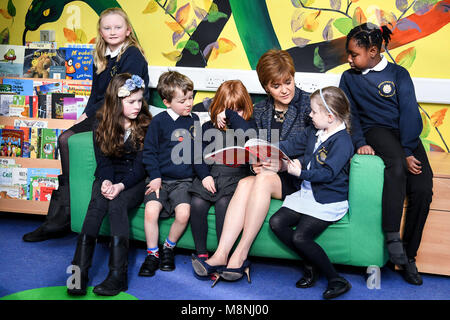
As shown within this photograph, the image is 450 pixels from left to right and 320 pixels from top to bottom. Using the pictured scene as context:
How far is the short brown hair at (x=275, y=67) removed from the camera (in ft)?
7.07

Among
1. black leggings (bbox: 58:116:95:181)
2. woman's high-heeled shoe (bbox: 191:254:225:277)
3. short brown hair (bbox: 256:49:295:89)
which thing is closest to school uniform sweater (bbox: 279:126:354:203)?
short brown hair (bbox: 256:49:295:89)

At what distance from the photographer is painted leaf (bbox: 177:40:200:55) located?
281cm

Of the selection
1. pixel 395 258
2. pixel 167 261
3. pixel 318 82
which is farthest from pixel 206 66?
pixel 395 258

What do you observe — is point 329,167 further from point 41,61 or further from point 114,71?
point 41,61

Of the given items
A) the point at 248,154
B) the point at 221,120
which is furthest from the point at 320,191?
the point at 221,120

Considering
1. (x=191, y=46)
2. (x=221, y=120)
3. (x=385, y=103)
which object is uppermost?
(x=191, y=46)

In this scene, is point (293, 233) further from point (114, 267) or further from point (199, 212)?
point (114, 267)

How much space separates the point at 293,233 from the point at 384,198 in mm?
445

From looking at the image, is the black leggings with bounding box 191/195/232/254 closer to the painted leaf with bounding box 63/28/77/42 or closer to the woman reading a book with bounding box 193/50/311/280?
the woman reading a book with bounding box 193/50/311/280

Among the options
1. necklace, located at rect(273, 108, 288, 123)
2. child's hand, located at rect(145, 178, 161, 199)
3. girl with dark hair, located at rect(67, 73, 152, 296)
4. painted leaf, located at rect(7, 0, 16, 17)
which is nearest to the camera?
girl with dark hair, located at rect(67, 73, 152, 296)

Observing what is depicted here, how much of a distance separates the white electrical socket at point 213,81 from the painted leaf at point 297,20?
0.54 m

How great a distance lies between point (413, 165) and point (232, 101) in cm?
92

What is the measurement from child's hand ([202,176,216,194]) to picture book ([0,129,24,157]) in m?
1.44

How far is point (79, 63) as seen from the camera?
292cm
